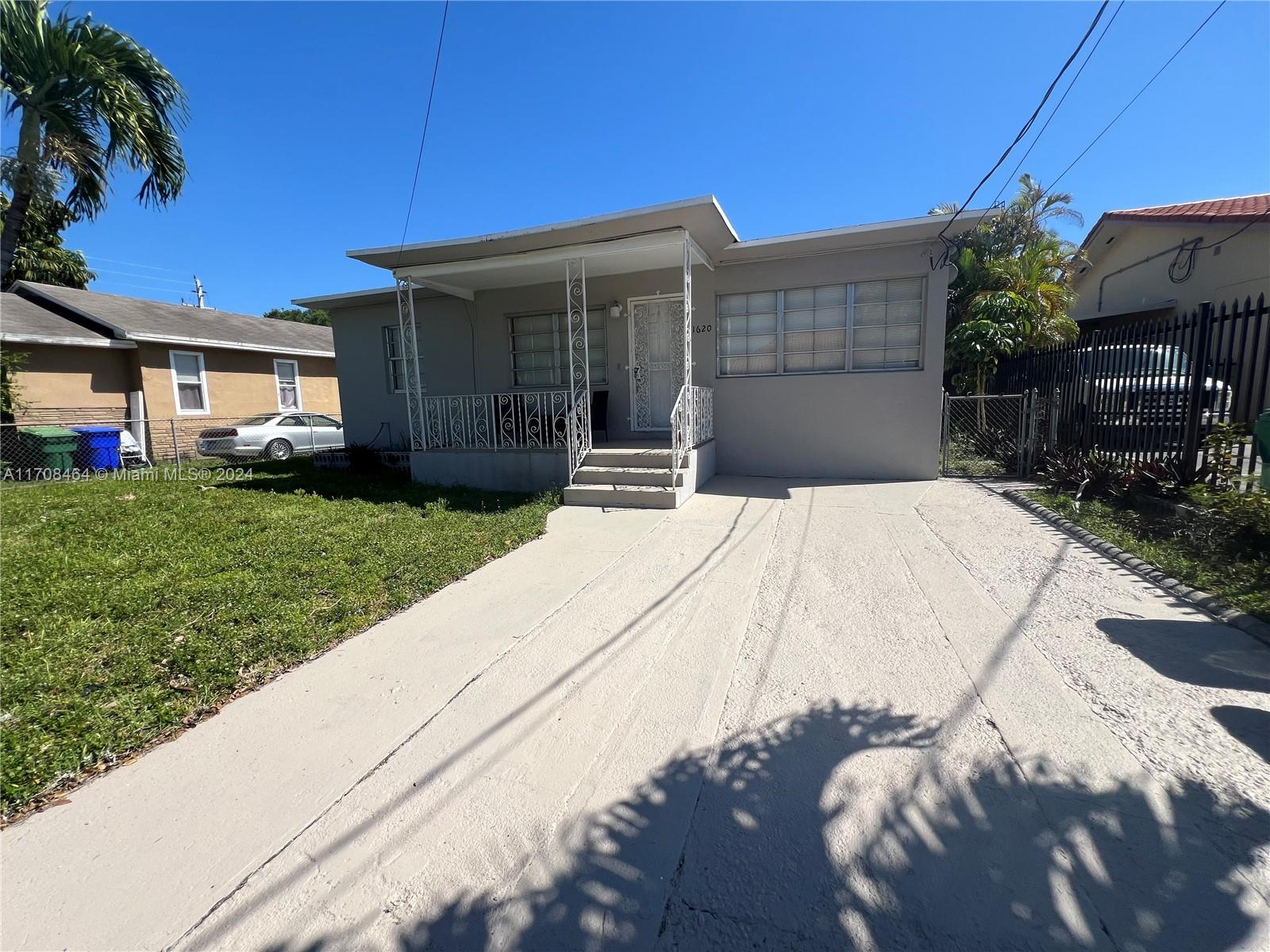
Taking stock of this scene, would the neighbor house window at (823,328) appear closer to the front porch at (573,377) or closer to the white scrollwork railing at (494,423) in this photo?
the front porch at (573,377)

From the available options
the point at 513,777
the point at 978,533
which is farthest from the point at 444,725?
the point at 978,533

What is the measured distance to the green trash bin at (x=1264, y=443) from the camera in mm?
4035

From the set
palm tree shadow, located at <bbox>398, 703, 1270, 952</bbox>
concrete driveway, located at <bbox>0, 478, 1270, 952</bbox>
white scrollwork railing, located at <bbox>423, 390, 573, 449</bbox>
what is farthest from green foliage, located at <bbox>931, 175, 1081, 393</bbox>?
palm tree shadow, located at <bbox>398, 703, 1270, 952</bbox>

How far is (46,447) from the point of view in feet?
31.8

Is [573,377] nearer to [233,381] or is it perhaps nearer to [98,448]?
[98,448]

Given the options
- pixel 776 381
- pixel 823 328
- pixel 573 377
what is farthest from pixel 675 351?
pixel 823 328

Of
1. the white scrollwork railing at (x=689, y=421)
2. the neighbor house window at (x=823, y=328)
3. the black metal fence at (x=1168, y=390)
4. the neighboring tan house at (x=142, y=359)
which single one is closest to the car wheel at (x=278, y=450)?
the neighboring tan house at (x=142, y=359)

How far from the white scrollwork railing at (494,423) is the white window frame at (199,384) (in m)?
9.44

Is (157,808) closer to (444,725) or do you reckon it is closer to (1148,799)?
(444,725)

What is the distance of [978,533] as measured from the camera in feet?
17.8

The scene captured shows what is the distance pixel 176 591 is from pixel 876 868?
14.7ft

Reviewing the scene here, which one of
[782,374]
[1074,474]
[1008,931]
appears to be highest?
[782,374]

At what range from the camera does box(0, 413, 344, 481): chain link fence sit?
31.7ft

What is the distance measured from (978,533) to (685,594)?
337 cm
